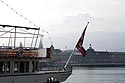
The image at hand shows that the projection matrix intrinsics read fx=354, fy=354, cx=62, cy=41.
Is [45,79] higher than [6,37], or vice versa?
[6,37]

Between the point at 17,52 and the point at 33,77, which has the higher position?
the point at 17,52

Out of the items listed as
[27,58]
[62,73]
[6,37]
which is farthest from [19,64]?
[62,73]

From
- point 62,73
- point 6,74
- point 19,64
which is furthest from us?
point 62,73

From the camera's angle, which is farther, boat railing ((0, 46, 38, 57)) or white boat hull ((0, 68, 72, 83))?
boat railing ((0, 46, 38, 57))

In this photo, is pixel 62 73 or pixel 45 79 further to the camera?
pixel 62 73

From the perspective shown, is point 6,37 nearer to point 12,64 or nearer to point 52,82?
point 12,64

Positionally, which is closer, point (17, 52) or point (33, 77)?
point (17, 52)

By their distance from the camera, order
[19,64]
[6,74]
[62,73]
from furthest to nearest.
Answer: [62,73], [19,64], [6,74]

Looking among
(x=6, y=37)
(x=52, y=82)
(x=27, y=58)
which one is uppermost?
(x=6, y=37)

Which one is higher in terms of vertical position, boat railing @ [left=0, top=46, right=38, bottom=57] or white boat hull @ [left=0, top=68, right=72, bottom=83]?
boat railing @ [left=0, top=46, right=38, bottom=57]

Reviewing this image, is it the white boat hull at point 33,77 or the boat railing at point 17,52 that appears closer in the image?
the white boat hull at point 33,77

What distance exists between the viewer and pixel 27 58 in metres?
35.5

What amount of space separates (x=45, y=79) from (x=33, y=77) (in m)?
2.26

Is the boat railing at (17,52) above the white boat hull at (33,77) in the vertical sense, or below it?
above
